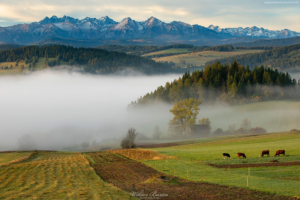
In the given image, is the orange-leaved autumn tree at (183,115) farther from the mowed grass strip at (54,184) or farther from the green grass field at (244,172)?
the mowed grass strip at (54,184)

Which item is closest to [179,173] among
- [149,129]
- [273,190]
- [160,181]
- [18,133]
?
[160,181]

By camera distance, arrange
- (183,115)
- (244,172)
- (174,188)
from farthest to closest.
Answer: (183,115), (244,172), (174,188)

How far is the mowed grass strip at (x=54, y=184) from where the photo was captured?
76.6 ft

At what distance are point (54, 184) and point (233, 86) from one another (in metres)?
137

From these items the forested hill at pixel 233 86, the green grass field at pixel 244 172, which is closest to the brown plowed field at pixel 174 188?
the green grass field at pixel 244 172

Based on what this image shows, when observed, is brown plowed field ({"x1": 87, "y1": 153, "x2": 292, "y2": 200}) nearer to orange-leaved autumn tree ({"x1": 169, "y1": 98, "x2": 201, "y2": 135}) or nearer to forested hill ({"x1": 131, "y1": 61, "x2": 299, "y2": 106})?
orange-leaved autumn tree ({"x1": 169, "y1": 98, "x2": 201, "y2": 135})

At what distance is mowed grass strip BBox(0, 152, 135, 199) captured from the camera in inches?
920

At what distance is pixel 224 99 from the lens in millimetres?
152250

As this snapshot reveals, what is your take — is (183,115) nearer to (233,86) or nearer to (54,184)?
(233,86)

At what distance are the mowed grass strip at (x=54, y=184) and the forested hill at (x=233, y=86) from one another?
12743 centimetres

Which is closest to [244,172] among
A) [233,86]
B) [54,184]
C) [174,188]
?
[174,188]

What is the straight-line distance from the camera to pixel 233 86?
Answer: 149000mm

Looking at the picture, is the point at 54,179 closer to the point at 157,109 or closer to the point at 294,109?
the point at 294,109

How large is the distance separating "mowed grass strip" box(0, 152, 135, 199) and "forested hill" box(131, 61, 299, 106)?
127 meters
